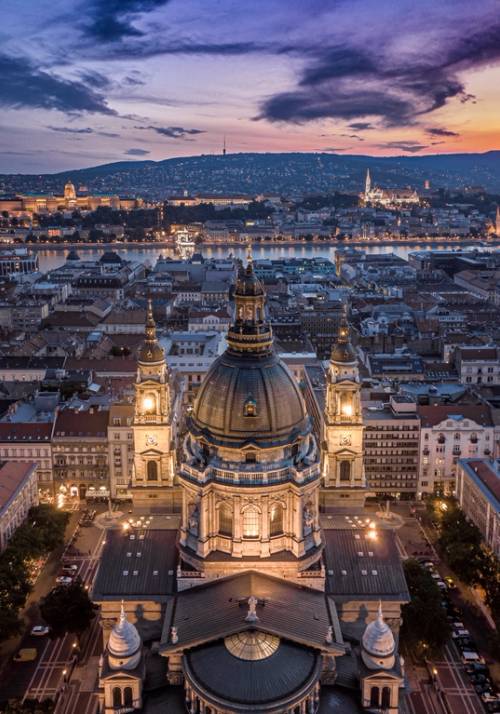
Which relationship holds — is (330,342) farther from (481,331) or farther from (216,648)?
(216,648)

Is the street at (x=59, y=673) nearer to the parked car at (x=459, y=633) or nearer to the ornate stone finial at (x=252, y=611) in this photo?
the ornate stone finial at (x=252, y=611)

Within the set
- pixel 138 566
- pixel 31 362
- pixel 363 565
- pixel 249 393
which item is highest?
pixel 249 393

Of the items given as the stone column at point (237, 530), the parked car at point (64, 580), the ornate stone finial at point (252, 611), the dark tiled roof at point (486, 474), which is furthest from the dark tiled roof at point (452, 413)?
the ornate stone finial at point (252, 611)

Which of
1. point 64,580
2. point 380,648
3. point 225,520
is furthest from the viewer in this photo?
point 64,580

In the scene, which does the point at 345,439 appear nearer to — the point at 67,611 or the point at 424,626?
the point at 424,626

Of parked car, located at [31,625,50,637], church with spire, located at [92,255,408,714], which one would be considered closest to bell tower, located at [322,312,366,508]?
church with spire, located at [92,255,408,714]

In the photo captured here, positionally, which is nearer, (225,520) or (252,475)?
(252,475)

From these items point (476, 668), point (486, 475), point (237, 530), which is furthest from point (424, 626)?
point (486, 475)
